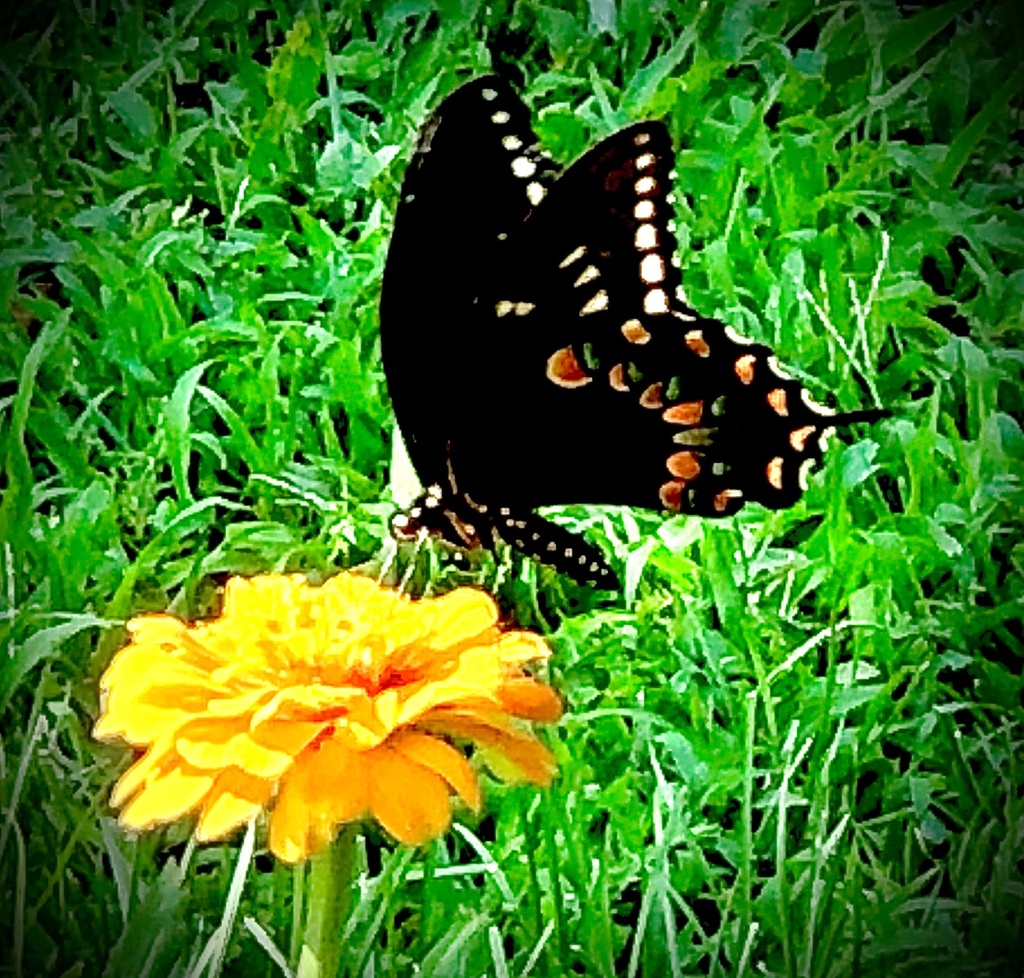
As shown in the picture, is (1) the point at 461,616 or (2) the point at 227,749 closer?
(2) the point at 227,749

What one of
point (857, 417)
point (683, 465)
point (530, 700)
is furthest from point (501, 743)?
point (857, 417)

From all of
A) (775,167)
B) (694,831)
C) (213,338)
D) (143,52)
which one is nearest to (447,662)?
(694,831)

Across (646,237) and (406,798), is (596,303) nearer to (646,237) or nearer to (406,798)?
(646,237)

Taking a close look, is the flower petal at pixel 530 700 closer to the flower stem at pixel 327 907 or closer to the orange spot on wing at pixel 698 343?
the flower stem at pixel 327 907

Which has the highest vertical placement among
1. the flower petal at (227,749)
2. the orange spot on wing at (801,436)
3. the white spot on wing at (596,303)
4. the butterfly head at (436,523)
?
the white spot on wing at (596,303)

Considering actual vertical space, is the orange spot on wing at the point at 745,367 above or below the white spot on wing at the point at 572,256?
below

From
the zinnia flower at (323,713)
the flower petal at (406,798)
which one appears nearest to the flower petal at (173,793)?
the zinnia flower at (323,713)
